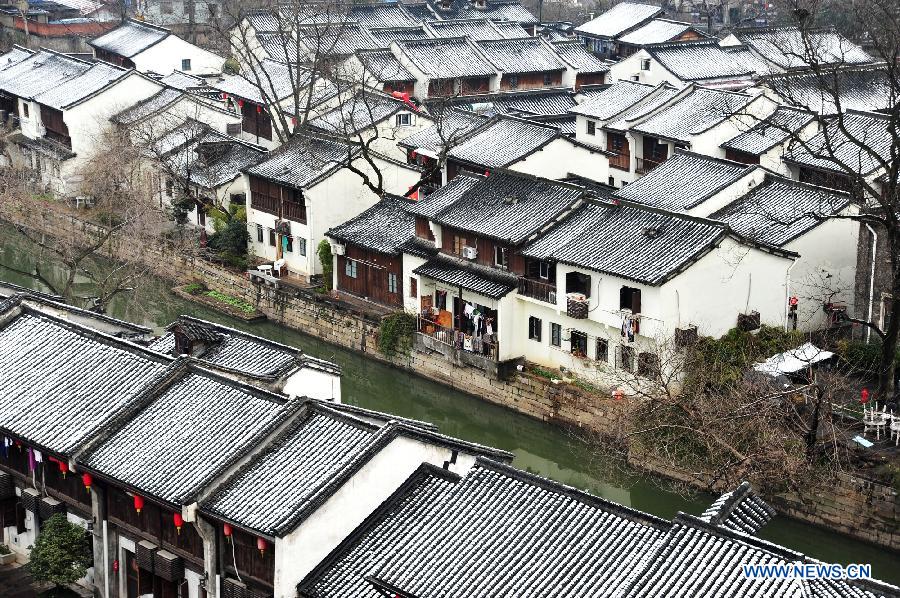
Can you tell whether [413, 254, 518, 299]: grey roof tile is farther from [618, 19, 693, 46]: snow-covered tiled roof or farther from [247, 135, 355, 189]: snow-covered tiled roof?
[618, 19, 693, 46]: snow-covered tiled roof

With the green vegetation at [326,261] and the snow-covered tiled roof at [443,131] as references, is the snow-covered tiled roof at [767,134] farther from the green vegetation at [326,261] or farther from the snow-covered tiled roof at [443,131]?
the green vegetation at [326,261]

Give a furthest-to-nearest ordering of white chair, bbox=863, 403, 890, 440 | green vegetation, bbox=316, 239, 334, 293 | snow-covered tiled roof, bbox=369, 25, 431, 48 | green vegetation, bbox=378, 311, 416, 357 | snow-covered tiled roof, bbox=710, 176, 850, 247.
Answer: snow-covered tiled roof, bbox=369, 25, 431, 48, green vegetation, bbox=316, 239, 334, 293, green vegetation, bbox=378, 311, 416, 357, snow-covered tiled roof, bbox=710, 176, 850, 247, white chair, bbox=863, 403, 890, 440

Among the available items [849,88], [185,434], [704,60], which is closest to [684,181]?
[849,88]

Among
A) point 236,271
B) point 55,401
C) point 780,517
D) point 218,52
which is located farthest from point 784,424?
point 218,52

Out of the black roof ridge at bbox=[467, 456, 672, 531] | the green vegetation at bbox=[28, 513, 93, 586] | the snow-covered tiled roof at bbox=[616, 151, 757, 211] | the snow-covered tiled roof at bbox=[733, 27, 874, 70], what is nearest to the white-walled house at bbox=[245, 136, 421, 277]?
the snow-covered tiled roof at bbox=[616, 151, 757, 211]

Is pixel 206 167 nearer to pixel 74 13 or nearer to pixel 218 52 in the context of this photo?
pixel 218 52

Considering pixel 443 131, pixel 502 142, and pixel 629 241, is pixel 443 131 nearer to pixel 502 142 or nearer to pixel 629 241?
pixel 502 142
